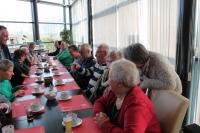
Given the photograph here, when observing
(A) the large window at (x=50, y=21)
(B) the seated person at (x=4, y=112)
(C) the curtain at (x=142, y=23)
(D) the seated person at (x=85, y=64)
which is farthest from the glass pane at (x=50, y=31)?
(B) the seated person at (x=4, y=112)

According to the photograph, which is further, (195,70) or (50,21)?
(50,21)

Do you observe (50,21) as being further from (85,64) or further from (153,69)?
(153,69)

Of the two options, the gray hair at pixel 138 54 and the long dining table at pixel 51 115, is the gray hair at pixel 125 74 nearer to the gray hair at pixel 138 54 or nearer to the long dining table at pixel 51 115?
the long dining table at pixel 51 115

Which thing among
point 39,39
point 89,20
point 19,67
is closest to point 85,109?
point 19,67

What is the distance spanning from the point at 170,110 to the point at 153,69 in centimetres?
49

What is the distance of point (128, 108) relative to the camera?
3.90 feet

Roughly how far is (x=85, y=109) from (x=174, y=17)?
1.48m

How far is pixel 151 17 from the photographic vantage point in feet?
9.11

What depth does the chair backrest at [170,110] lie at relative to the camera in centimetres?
131

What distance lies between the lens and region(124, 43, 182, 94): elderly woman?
1.70 metres

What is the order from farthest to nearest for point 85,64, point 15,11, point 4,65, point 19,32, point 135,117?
point 19,32
point 15,11
point 85,64
point 4,65
point 135,117

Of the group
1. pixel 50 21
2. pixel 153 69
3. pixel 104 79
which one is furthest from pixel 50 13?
pixel 153 69

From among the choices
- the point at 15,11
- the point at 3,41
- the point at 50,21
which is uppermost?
the point at 15,11

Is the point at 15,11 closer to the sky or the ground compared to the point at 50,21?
closer to the sky
